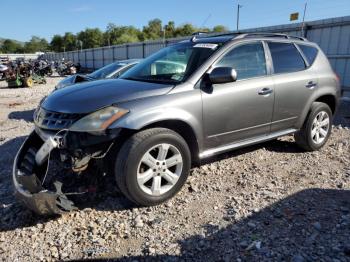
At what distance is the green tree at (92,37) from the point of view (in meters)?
94.2

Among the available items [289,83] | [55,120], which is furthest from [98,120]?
[289,83]

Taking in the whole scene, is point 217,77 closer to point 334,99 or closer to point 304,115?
point 304,115

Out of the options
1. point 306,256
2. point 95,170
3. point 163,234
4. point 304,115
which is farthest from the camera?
point 304,115

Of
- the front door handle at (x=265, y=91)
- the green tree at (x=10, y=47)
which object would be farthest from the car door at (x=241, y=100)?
the green tree at (x=10, y=47)

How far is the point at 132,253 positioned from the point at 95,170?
1467mm

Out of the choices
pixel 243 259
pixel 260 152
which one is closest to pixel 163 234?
pixel 243 259

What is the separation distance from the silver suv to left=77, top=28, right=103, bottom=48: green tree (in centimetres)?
9507

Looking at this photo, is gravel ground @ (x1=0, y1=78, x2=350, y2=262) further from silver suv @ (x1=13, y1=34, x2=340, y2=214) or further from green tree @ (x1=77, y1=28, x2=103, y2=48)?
green tree @ (x1=77, y1=28, x2=103, y2=48)

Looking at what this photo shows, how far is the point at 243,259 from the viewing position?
2.61 meters

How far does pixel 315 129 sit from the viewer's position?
16.5 ft

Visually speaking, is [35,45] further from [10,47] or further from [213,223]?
[213,223]

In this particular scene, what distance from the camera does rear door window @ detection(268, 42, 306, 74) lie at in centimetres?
440

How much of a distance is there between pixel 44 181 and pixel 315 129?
3969mm

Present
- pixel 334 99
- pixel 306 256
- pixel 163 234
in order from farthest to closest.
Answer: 1. pixel 334 99
2. pixel 163 234
3. pixel 306 256
